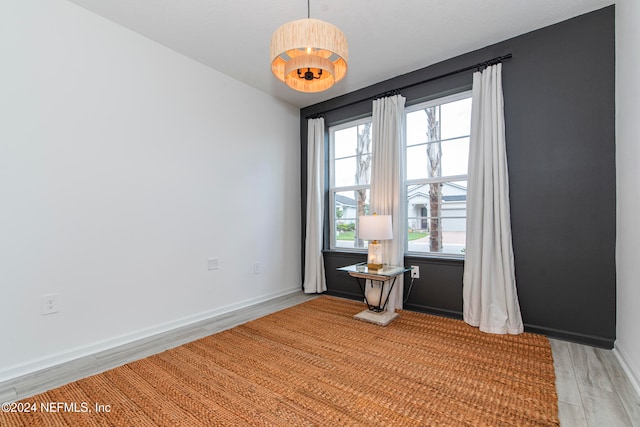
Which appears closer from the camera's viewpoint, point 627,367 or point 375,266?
point 627,367

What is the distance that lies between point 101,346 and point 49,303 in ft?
1.68

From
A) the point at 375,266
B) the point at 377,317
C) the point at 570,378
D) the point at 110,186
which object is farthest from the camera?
the point at 375,266

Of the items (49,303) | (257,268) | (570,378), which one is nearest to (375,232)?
(257,268)

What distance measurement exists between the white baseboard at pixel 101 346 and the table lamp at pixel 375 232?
157 centimetres

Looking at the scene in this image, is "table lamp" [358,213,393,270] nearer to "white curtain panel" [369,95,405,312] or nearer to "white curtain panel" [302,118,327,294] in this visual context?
"white curtain panel" [369,95,405,312]

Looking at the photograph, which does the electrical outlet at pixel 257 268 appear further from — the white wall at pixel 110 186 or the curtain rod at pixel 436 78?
the curtain rod at pixel 436 78

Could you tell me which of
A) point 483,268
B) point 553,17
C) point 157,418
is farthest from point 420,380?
point 553,17

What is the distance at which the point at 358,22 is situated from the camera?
8.51 ft

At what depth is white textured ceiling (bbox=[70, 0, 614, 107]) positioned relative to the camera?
7.86ft

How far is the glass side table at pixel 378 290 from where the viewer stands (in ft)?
9.78

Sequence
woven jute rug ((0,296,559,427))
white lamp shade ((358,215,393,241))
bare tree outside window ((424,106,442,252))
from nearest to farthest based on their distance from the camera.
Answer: woven jute rug ((0,296,559,427)) < white lamp shade ((358,215,393,241)) < bare tree outside window ((424,106,442,252))

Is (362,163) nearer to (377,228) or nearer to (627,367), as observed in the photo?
(377,228)

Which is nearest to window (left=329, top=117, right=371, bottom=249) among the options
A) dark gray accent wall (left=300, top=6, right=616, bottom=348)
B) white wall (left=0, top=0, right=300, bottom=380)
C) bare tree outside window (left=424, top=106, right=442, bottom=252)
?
bare tree outside window (left=424, top=106, right=442, bottom=252)

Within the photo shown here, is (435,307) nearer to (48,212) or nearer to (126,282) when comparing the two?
(126,282)
